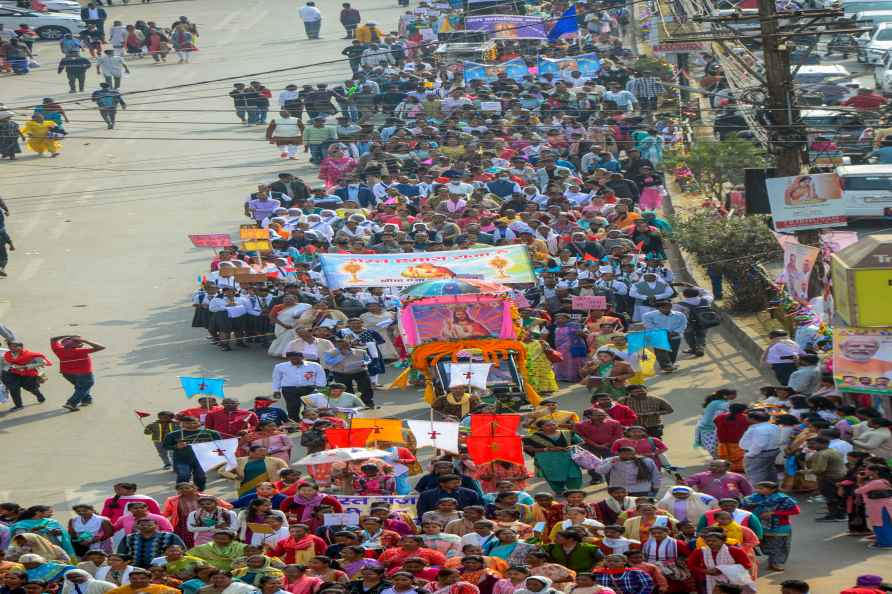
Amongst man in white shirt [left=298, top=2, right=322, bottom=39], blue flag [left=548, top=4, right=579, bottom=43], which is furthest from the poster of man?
man in white shirt [left=298, top=2, right=322, bottom=39]

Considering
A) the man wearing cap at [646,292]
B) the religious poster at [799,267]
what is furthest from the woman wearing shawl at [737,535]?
the man wearing cap at [646,292]

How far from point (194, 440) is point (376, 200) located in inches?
518

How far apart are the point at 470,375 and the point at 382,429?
252 centimetres

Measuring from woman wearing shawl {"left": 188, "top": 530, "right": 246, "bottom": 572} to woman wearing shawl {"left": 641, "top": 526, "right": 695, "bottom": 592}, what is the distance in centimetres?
356

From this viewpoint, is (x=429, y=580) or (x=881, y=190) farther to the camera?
(x=881, y=190)

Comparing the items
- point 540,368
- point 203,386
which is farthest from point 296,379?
point 540,368

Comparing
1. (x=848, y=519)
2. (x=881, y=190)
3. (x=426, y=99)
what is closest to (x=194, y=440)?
(x=848, y=519)

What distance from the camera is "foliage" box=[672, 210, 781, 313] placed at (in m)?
29.2

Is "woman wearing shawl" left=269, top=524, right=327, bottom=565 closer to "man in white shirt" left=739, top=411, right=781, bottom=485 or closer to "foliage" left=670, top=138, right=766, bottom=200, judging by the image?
"man in white shirt" left=739, top=411, right=781, bottom=485

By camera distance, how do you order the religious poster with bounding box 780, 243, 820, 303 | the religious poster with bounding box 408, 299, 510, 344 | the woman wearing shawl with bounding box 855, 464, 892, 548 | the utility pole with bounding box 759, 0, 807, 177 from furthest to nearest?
the utility pole with bounding box 759, 0, 807, 177 → the religious poster with bounding box 408, 299, 510, 344 → the religious poster with bounding box 780, 243, 820, 303 → the woman wearing shawl with bounding box 855, 464, 892, 548

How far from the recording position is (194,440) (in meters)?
22.3

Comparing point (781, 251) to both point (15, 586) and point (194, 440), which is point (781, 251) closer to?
point (194, 440)

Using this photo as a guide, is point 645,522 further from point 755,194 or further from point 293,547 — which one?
point 755,194

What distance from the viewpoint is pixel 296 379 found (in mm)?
24344
